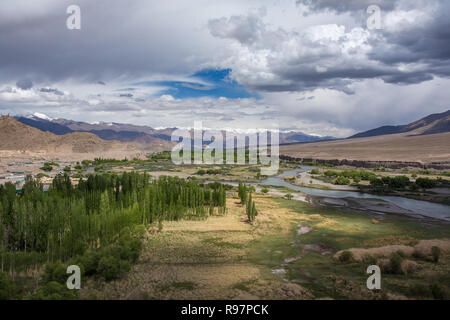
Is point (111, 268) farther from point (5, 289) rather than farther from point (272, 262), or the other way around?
point (272, 262)

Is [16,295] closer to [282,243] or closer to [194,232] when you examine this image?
[194,232]

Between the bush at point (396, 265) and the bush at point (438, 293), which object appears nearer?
the bush at point (438, 293)

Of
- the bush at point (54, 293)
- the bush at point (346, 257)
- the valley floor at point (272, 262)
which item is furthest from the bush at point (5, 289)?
the bush at point (346, 257)

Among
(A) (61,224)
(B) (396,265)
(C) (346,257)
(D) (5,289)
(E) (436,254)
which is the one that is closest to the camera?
(D) (5,289)

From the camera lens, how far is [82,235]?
126 ft

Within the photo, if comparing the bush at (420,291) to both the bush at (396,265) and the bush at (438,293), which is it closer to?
the bush at (438,293)

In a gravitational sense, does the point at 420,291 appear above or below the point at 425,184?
below

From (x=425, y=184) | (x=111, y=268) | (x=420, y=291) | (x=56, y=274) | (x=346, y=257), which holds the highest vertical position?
(x=425, y=184)

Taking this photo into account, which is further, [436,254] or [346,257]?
[346,257]

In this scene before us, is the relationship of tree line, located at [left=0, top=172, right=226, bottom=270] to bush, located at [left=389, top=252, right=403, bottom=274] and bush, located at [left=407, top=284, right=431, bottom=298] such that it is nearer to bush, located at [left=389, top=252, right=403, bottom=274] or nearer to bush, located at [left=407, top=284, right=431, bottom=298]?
bush, located at [left=389, top=252, right=403, bottom=274]

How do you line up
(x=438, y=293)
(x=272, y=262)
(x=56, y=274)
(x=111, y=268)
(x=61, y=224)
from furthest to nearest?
(x=61, y=224)
(x=272, y=262)
(x=111, y=268)
(x=56, y=274)
(x=438, y=293)

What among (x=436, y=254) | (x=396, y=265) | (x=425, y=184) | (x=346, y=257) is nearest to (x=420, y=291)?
(x=396, y=265)
